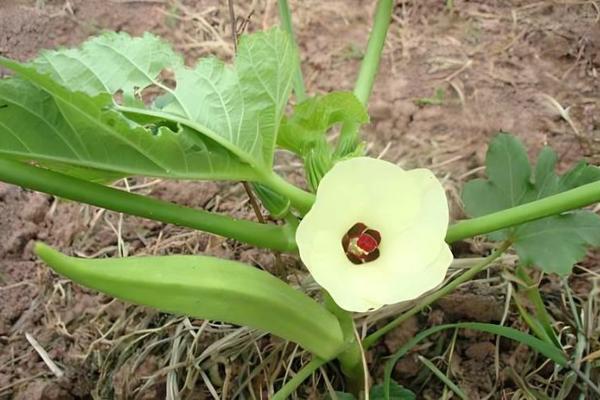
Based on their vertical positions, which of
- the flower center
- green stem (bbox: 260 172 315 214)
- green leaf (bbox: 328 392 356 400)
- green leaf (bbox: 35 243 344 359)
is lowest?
green leaf (bbox: 328 392 356 400)

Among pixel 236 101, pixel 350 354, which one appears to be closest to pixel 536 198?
pixel 350 354

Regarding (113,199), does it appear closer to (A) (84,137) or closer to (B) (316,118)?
(A) (84,137)

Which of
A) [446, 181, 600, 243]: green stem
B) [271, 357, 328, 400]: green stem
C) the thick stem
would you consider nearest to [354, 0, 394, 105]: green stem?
the thick stem

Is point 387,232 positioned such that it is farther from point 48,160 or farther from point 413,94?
point 413,94

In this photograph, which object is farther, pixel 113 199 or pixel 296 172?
pixel 296 172

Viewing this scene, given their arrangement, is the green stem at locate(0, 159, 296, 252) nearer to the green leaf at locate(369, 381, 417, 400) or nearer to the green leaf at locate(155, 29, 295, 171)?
the green leaf at locate(155, 29, 295, 171)

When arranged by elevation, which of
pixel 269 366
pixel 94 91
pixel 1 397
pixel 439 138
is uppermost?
pixel 94 91

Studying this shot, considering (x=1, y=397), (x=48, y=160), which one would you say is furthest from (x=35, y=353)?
(x=48, y=160)
